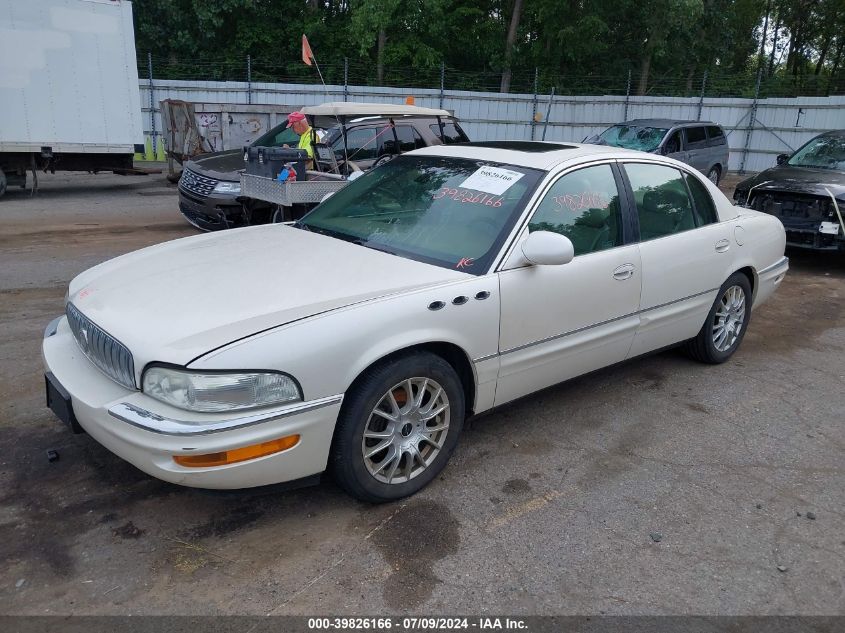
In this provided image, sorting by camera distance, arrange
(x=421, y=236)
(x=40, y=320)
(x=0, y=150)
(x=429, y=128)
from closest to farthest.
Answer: (x=421, y=236) → (x=40, y=320) → (x=429, y=128) → (x=0, y=150)

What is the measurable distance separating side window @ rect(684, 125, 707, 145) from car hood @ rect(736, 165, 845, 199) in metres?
5.41

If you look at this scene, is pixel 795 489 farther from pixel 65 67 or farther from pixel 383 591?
pixel 65 67

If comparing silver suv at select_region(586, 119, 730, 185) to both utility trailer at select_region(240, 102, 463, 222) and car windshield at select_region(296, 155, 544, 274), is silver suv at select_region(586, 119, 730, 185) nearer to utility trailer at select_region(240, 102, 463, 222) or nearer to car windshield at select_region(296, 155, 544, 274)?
utility trailer at select_region(240, 102, 463, 222)

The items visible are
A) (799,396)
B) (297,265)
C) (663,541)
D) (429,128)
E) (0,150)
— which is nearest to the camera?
(663,541)

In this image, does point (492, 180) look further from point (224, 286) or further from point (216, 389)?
point (216, 389)

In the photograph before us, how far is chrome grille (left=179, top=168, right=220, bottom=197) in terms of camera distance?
28.6ft

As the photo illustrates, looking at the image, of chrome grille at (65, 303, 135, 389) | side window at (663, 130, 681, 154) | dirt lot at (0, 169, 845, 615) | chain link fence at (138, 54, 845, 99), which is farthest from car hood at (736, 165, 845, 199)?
chain link fence at (138, 54, 845, 99)

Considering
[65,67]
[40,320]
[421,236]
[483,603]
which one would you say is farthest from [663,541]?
[65,67]

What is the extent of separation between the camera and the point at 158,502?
3252mm

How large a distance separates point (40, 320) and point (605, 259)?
449cm

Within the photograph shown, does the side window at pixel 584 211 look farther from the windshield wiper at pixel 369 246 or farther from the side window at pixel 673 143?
the side window at pixel 673 143

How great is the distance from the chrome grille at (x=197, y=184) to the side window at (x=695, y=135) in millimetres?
9994

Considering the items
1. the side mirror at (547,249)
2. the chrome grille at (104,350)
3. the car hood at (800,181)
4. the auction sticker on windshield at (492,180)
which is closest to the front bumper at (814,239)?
the car hood at (800,181)

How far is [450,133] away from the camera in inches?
388
